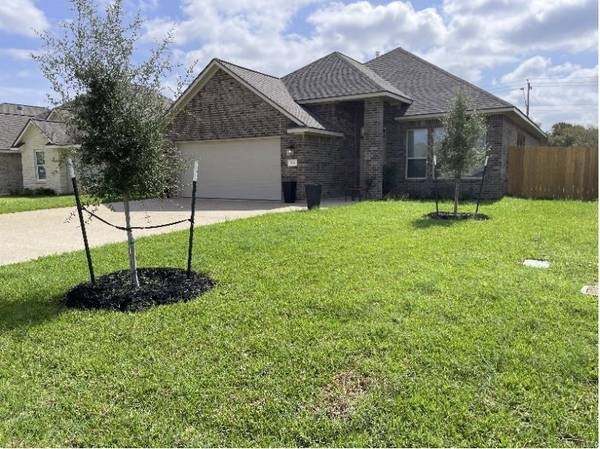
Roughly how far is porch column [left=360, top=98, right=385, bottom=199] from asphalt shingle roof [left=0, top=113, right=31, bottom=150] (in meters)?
20.2

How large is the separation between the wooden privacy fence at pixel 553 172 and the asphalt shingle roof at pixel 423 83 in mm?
2476

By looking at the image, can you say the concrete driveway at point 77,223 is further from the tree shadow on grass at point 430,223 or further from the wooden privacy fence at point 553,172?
the wooden privacy fence at point 553,172

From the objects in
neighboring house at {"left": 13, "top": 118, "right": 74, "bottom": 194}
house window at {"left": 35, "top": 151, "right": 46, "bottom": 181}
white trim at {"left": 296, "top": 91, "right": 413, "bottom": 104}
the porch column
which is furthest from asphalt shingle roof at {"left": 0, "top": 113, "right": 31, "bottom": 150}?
the porch column

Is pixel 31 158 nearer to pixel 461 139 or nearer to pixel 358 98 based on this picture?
pixel 358 98

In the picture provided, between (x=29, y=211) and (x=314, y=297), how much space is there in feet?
46.8

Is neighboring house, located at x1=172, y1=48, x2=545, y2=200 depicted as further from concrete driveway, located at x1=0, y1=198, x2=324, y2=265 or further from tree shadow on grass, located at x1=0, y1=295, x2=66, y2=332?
tree shadow on grass, located at x1=0, y1=295, x2=66, y2=332

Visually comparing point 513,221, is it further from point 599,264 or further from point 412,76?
point 412,76

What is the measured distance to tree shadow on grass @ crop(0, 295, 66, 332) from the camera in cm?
477

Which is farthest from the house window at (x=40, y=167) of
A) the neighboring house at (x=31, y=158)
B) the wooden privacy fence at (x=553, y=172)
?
the wooden privacy fence at (x=553, y=172)

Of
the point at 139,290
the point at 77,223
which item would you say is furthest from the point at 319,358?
the point at 77,223

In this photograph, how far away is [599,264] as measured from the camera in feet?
21.0

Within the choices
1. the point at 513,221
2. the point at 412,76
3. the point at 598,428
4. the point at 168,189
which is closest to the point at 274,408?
the point at 598,428

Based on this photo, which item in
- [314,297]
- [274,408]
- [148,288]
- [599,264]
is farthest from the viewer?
[599,264]

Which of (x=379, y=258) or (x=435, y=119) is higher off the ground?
(x=435, y=119)
